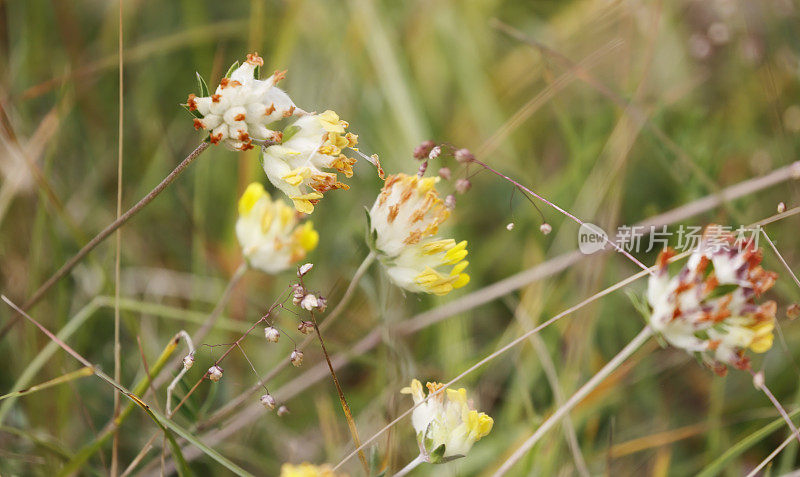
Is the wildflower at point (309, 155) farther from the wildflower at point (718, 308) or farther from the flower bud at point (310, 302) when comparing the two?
the wildflower at point (718, 308)

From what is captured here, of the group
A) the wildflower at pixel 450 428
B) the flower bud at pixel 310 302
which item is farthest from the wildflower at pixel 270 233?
the wildflower at pixel 450 428

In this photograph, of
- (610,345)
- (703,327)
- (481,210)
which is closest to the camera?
(703,327)

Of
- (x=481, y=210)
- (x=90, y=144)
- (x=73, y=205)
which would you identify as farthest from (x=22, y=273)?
(x=481, y=210)

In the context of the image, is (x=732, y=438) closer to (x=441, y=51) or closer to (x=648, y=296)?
(x=648, y=296)

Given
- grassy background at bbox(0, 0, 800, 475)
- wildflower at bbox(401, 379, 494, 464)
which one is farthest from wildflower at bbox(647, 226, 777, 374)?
grassy background at bbox(0, 0, 800, 475)

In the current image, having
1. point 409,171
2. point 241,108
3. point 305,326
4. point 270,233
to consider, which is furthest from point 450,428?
point 409,171
